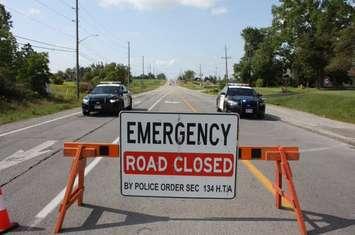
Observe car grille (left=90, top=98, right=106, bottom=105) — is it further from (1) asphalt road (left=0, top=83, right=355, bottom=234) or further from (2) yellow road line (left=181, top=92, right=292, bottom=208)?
(2) yellow road line (left=181, top=92, right=292, bottom=208)

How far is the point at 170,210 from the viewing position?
746 centimetres

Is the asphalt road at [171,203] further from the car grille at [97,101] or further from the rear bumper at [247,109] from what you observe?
the car grille at [97,101]

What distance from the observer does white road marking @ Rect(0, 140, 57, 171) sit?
448 inches

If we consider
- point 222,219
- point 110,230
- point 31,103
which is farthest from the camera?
point 31,103

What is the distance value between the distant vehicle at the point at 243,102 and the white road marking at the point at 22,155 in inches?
508

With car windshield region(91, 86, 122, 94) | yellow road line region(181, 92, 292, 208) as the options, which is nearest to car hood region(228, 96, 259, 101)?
car windshield region(91, 86, 122, 94)

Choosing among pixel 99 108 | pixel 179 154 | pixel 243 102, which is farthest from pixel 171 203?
pixel 99 108

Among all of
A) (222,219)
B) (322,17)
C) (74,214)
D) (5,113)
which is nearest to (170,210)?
(222,219)

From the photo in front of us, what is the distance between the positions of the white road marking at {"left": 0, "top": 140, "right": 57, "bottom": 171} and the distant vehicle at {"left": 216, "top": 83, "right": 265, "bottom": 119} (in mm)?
12895

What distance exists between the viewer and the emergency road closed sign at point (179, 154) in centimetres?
666

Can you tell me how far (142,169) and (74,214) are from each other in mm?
1165

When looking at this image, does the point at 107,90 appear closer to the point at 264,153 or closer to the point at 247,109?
the point at 247,109

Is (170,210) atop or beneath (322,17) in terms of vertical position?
beneath

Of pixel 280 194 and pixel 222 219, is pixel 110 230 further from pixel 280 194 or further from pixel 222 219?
pixel 280 194
